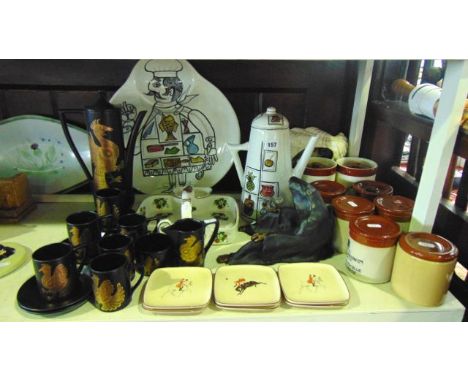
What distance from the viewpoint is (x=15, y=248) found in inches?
27.7

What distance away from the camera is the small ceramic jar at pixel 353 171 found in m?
0.81

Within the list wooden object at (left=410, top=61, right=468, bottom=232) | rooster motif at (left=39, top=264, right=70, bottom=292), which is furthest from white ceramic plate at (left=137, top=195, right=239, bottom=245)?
wooden object at (left=410, top=61, right=468, bottom=232)

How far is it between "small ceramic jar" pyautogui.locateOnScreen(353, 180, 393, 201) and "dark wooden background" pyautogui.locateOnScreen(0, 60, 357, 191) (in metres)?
0.22

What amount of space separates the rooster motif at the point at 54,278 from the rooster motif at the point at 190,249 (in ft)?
0.62

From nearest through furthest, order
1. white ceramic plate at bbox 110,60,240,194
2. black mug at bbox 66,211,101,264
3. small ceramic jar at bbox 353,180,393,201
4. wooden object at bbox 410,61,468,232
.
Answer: wooden object at bbox 410,61,468,232 < black mug at bbox 66,211,101,264 < small ceramic jar at bbox 353,180,393,201 < white ceramic plate at bbox 110,60,240,194

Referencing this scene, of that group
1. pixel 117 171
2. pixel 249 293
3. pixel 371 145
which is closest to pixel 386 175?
pixel 371 145

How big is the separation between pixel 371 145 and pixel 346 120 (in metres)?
0.09

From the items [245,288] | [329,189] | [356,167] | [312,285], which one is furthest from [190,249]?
[356,167]

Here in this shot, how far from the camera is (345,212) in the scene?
2.21 ft

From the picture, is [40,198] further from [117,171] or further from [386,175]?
[386,175]

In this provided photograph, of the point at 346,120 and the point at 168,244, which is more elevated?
the point at 346,120

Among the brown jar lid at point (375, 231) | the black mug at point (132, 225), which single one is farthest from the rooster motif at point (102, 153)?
the brown jar lid at point (375, 231)

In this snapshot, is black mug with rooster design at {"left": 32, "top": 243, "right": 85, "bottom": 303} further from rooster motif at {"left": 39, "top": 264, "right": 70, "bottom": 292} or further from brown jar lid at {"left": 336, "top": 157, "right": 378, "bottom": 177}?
brown jar lid at {"left": 336, "top": 157, "right": 378, "bottom": 177}

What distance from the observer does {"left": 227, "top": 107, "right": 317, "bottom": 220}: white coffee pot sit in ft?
2.40
